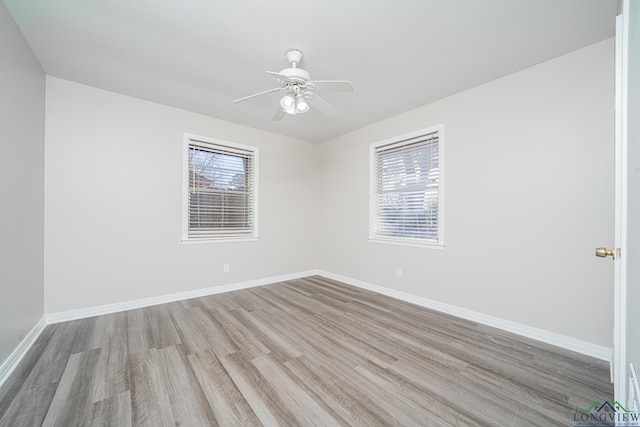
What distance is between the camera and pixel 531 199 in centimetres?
239

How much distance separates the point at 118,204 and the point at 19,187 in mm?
951

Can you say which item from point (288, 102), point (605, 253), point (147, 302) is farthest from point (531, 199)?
point (147, 302)

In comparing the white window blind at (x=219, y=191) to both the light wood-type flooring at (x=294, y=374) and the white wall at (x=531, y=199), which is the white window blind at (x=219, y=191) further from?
the white wall at (x=531, y=199)

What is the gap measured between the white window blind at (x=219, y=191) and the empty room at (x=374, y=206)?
4cm

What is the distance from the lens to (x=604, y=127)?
2033mm

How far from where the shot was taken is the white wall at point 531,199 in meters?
2.07

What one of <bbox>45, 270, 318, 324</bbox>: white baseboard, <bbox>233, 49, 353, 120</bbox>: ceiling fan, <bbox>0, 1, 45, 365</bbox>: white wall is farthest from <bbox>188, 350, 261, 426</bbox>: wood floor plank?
<bbox>233, 49, 353, 120</bbox>: ceiling fan

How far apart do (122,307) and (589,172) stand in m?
4.96

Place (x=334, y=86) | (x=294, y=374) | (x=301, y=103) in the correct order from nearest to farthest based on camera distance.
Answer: (x=294, y=374) → (x=334, y=86) → (x=301, y=103)

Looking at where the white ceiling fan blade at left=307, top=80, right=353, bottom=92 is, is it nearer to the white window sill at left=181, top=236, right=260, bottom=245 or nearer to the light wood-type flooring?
the light wood-type flooring

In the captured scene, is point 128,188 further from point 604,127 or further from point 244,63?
point 604,127

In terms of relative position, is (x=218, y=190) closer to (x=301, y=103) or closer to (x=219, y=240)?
(x=219, y=240)

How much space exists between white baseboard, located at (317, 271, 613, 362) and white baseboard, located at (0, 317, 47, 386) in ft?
12.1

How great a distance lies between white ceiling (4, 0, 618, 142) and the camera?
1771 millimetres
